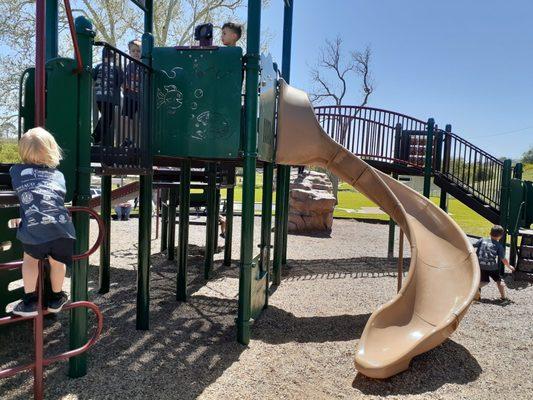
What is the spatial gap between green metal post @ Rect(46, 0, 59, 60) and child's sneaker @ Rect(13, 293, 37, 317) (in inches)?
112

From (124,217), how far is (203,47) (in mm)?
12404

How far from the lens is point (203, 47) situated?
15.1ft

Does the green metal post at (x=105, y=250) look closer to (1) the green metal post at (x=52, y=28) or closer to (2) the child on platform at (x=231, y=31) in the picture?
(1) the green metal post at (x=52, y=28)

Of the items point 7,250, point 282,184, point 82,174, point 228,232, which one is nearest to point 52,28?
point 82,174

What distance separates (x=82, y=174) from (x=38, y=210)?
33.3 inches

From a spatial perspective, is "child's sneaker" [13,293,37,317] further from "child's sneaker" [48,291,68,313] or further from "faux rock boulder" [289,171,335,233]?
"faux rock boulder" [289,171,335,233]

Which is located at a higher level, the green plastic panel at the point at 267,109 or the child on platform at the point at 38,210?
the green plastic panel at the point at 267,109

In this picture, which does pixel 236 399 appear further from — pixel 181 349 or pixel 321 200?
pixel 321 200

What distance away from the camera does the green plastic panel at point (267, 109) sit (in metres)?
4.93

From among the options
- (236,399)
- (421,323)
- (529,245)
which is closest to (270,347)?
(236,399)

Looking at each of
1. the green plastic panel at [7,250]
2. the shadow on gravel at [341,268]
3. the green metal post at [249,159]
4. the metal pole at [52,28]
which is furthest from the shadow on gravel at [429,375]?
the metal pole at [52,28]

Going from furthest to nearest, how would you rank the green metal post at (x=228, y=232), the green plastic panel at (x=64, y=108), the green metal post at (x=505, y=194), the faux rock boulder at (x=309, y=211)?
the faux rock boulder at (x=309, y=211)
the green metal post at (x=505, y=194)
the green metal post at (x=228, y=232)
the green plastic panel at (x=64, y=108)

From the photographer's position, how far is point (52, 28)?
15.1 ft

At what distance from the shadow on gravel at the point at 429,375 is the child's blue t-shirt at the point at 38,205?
8.91 feet
